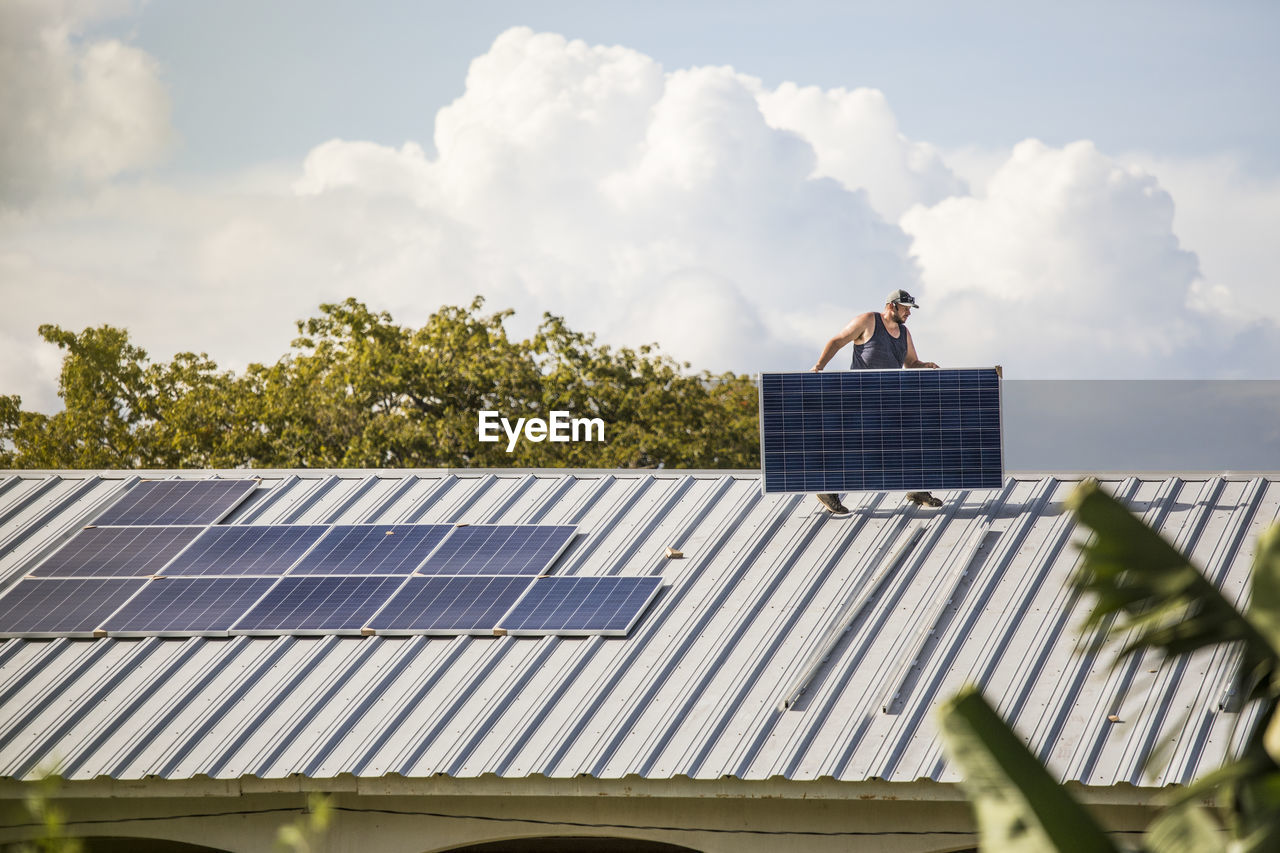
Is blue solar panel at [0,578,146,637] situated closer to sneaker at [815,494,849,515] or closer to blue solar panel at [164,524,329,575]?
blue solar panel at [164,524,329,575]

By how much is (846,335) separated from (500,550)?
15.2 feet

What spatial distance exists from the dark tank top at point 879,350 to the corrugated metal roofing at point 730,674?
5.09 ft

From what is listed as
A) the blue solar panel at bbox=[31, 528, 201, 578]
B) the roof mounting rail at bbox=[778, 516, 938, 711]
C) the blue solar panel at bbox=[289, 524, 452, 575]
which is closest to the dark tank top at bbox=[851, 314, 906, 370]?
the roof mounting rail at bbox=[778, 516, 938, 711]

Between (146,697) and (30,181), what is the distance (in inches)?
2984

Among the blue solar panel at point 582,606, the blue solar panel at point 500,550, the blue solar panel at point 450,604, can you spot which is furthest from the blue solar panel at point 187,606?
the blue solar panel at point 582,606

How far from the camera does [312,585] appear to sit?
13055 mm

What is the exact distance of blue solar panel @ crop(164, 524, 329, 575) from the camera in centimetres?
1359

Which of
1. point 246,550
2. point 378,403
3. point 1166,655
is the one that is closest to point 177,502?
point 246,550

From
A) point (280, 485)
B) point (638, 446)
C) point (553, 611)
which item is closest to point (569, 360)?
point (638, 446)

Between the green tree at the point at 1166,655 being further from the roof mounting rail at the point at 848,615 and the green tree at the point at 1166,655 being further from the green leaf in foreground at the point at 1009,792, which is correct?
the roof mounting rail at the point at 848,615

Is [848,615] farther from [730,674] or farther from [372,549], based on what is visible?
[372,549]

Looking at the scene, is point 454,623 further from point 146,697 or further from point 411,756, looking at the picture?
point 146,697

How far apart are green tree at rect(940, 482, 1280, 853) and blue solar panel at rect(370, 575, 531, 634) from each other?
817cm

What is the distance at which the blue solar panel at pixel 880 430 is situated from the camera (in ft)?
44.8
